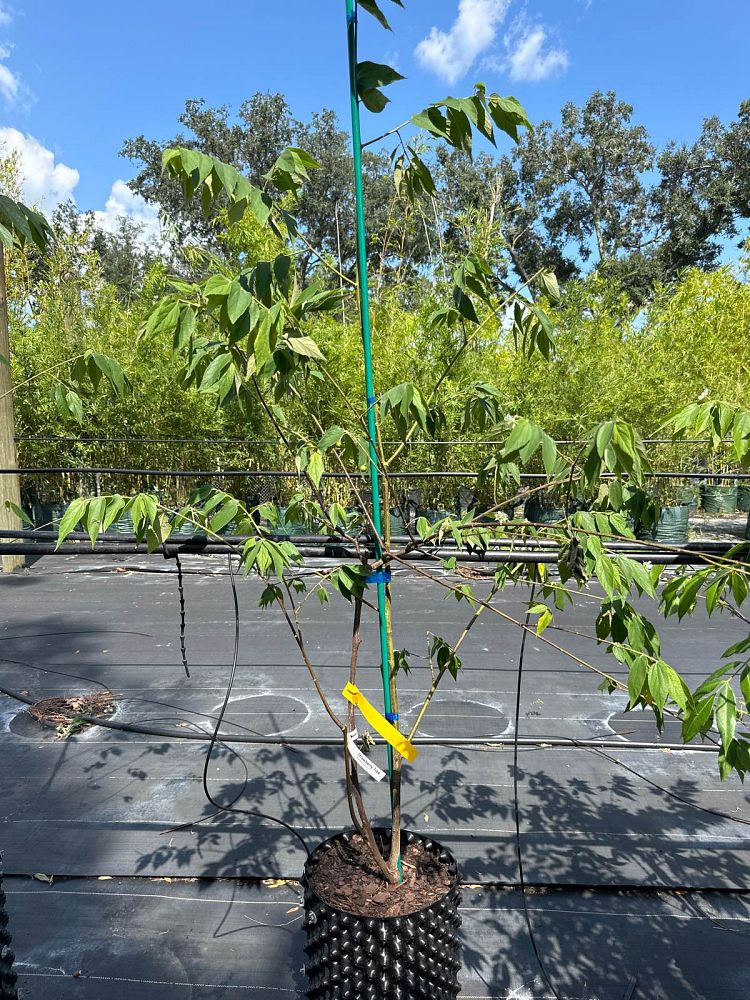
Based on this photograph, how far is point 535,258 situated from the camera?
25.7 meters

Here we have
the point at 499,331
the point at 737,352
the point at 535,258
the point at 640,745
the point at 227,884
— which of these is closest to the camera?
the point at 227,884

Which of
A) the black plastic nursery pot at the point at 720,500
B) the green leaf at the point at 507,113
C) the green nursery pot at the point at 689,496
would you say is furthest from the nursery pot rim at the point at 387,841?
the black plastic nursery pot at the point at 720,500

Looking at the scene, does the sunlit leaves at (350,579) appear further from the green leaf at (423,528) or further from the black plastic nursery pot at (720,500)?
the black plastic nursery pot at (720,500)

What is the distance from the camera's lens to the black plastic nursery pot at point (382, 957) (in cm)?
109

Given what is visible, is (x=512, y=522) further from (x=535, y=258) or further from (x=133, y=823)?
(x=535, y=258)

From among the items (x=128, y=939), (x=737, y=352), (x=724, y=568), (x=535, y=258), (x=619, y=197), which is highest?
(x=619, y=197)

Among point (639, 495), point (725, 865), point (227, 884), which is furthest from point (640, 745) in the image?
point (639, 495)

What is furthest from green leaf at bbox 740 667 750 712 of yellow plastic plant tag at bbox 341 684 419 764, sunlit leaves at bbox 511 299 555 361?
sunlit leaves at bbox 511 299 555 361

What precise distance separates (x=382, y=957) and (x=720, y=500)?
33.6 feet

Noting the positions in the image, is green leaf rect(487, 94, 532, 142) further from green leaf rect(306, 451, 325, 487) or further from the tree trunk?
the tree trunk

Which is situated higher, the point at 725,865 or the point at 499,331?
the point at 499,331

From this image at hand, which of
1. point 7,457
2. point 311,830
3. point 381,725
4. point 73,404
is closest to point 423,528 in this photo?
point 381,725

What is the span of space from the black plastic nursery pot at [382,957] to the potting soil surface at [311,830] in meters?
0.31

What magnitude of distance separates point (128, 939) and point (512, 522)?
1298 mm
